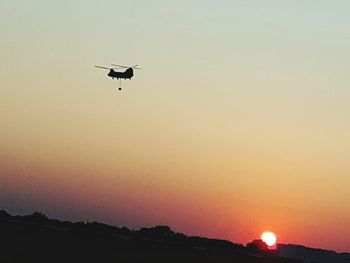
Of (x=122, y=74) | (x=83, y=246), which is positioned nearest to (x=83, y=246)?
(x=83, y=246)

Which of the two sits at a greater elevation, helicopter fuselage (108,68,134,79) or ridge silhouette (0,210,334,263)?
helicopter fuselage (108,68,134,79)

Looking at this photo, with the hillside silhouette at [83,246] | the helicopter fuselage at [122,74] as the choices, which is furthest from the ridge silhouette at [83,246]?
the helicopter fuselage at [122,74]

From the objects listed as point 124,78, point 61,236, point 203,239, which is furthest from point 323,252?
point 61,236

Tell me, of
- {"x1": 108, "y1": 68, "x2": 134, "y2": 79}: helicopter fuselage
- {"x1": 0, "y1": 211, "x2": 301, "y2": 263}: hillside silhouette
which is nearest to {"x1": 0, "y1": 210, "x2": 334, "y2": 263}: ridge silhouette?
{"x1": 0, "y1": 211, "x2": 301, "y2": 263}: hillside silhouette

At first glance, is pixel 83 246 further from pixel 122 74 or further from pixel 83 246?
pixel 122 74

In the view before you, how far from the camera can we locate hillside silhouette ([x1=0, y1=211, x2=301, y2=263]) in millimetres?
59094

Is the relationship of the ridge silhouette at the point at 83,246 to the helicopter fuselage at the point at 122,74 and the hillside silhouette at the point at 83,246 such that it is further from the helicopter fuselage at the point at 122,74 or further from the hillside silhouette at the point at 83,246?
the helicopter fuselage at the point at 122,74

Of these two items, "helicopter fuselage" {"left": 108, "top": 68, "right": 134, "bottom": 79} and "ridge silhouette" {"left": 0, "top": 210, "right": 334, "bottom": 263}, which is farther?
"helicopter fuselage" {"left": 108, "top": 68, "right": 134, "bottom": 79}

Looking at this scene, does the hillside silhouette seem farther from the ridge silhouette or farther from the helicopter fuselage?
the helicopter fuselage

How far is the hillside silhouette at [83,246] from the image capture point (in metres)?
59.1

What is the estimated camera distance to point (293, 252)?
324 feet

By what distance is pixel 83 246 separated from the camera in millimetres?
61031

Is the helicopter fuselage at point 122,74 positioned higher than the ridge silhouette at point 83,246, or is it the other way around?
the helicopter fuselage at point 122,74

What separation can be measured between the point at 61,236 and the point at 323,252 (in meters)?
50.4
